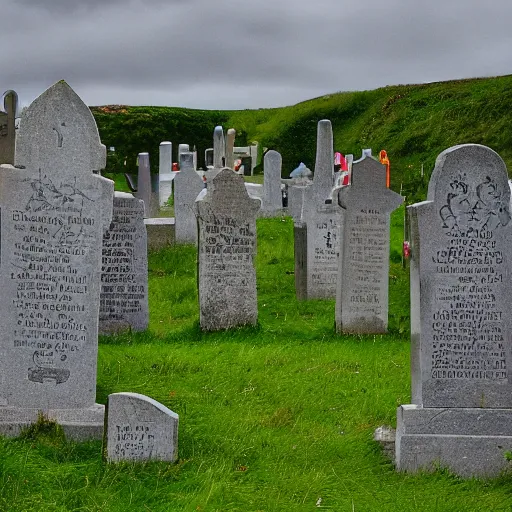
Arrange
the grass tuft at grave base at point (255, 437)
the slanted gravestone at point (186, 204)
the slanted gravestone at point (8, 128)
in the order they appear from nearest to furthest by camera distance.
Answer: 1. the grass tuft at grave base at point (255, 437)
2. the slanted gravestone at point (8, 128)
3. the slanted gravestone at point (186, 204)

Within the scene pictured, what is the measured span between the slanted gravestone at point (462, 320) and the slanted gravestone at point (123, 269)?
5230 millimetres

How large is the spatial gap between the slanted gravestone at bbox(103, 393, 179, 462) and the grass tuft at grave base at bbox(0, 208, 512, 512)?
0.36ft

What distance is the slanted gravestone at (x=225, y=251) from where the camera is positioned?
35.2ft

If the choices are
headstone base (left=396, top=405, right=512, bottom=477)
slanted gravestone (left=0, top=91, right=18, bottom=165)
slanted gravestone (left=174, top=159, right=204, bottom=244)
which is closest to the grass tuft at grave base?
headstone base (left=396, top=405, right=512, bottom=477)

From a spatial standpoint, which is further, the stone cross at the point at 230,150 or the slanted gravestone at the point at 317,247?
the slanted gravestone at the point at 317,247

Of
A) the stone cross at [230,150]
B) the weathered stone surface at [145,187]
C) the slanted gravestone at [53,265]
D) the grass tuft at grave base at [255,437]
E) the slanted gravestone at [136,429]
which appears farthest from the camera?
the weathered stone surface at [145,187]

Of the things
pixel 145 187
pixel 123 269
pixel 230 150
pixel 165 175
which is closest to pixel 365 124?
pixel 165 175

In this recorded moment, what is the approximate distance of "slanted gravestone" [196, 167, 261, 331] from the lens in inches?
422

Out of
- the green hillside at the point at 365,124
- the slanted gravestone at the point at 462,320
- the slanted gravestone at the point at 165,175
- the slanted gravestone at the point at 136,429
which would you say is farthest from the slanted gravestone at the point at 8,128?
the green hillside at the point at 365,124

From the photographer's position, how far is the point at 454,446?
6211mm

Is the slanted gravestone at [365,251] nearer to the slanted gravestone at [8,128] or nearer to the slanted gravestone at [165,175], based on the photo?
the slanted gravestone at [8,128]

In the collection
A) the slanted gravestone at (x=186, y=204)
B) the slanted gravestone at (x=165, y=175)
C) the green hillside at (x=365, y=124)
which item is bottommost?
the slanted gravestone at (x=186, y=204)

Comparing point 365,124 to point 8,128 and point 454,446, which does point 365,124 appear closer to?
point 8,128

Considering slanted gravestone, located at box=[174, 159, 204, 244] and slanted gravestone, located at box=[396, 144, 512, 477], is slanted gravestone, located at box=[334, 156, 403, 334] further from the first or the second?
slanted gravestone, located at box=[174, 159, 204, 244]
